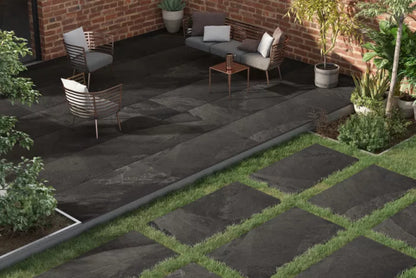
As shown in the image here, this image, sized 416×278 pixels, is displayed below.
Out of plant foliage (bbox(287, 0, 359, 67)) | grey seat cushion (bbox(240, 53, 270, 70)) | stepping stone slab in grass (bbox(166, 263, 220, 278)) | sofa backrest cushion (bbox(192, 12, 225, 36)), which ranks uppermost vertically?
plant foliage (bbox(287, 0, 359, 67))

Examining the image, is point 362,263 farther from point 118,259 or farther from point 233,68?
point 233,68

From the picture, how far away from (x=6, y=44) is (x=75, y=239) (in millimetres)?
2455

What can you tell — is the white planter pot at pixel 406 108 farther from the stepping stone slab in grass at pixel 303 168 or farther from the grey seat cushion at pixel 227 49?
the grey seat cushion at pixel 227 49

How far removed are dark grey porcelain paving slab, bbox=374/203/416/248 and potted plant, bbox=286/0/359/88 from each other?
12.8 feet

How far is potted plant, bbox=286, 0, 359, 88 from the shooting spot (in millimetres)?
12266

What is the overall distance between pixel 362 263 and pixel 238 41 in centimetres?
663

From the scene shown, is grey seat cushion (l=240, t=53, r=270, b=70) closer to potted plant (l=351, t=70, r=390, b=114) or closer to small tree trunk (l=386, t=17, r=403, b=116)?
potted plant (l=351, t=70, r=390, b=114)

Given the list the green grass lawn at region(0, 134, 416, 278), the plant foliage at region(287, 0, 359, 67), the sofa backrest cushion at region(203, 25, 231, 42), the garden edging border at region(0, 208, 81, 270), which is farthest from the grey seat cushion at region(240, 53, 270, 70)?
the garden edging border at region(0, 208, 81, 270)

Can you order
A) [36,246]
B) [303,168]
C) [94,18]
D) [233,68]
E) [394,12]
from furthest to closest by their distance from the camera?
1. [94,18]
2. [233,68]
3. [394,12]
4. [303,168]
5. [36,246]

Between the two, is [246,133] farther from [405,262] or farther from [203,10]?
[203,10]

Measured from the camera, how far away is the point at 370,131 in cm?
1105

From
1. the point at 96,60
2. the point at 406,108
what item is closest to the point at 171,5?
the point at 96,60

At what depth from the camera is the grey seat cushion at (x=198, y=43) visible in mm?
13680

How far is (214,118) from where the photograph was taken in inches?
464
